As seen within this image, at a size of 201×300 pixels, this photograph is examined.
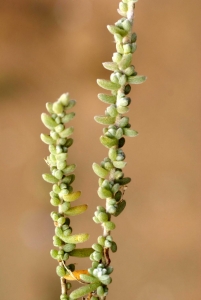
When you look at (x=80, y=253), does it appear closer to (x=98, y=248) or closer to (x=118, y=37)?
(x=98, y=248)

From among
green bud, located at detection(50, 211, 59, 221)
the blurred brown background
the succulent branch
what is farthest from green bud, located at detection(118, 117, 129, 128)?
the blurred brown background

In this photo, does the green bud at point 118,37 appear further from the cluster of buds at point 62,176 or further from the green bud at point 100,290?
the green bud at point 100,290

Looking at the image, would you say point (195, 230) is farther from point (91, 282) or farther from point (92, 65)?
point (91, 282)

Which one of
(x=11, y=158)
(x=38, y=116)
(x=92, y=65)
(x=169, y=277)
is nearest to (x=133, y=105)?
(x=92, y=65)

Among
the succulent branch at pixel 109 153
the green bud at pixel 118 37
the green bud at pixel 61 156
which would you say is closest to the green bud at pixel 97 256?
the succulent branch at pixel 109 153

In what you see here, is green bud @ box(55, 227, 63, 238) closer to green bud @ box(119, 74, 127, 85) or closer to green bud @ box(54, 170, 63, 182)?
green bud @ box(54, 170, 63, 182)

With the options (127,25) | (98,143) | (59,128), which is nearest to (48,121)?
(59,128)

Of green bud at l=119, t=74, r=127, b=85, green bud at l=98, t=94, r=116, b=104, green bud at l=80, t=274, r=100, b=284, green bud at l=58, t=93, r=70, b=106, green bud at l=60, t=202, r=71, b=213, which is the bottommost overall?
green bud at l=80, t=274, r=100, b=284
